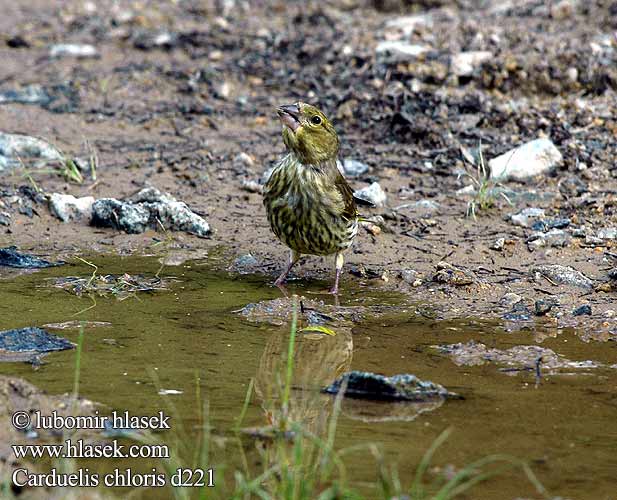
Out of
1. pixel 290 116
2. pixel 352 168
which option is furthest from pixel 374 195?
pixel 290 116

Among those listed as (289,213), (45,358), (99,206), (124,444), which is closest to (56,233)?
(99,206)

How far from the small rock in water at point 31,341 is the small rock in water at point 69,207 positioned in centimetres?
280

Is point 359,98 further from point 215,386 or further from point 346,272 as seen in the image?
point 215,386

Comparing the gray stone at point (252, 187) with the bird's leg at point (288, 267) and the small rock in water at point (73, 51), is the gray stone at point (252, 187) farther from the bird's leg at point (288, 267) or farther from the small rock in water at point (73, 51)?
the small rock in water at point (73, 51)

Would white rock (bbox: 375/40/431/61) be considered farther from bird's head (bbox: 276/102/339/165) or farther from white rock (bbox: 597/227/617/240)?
bird's head (bbox: 276/102/339/165)

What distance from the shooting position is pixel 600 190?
8.80 meters

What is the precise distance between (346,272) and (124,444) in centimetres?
350

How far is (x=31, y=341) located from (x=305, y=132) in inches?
96.7

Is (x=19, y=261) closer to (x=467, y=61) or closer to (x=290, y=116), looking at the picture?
(x=290, y=116)

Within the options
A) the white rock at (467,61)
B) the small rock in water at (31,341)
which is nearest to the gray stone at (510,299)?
the small rock in water at (31,341)

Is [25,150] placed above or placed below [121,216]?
above

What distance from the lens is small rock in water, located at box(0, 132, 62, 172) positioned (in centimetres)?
948

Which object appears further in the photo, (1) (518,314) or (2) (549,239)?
(2) (549,239)

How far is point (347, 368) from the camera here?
564 cm
